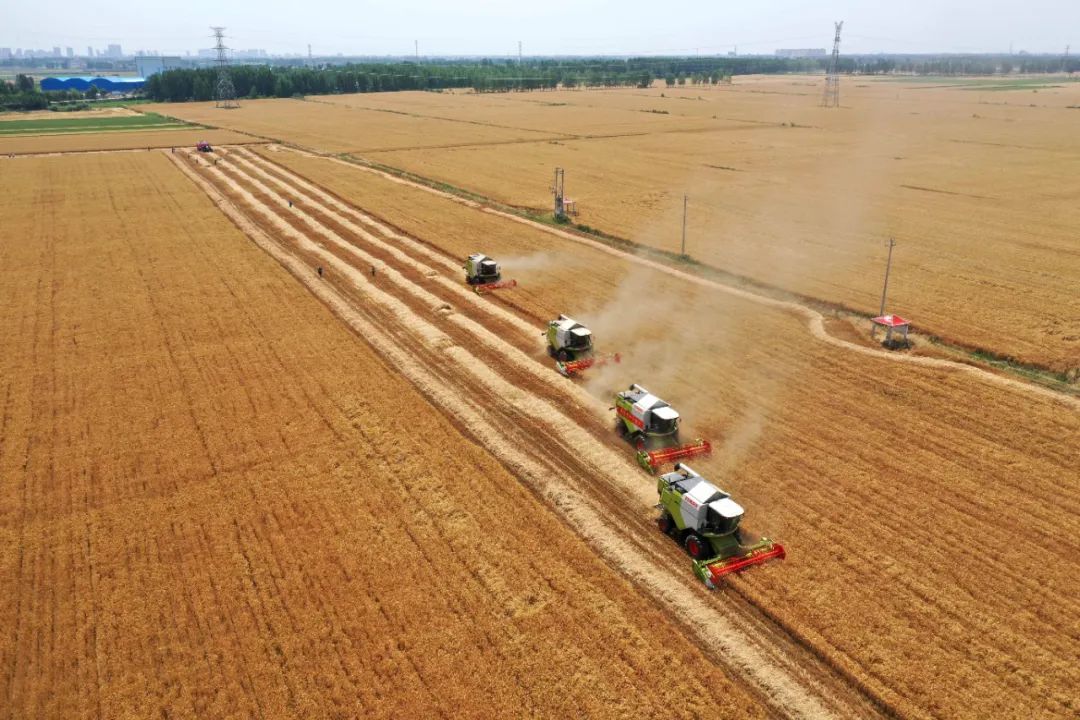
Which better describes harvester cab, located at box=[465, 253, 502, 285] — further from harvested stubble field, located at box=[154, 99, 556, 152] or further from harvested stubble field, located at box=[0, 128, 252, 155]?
harvested stubble field, located at box=[0, 128, 252, 155]

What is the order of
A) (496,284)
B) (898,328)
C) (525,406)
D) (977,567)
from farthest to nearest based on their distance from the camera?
(496,284), (898,328), (525,406), (977,567)

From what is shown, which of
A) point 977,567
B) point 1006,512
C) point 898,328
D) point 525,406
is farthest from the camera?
point 898,328

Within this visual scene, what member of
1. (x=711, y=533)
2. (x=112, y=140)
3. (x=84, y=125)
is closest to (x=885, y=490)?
(x=711, y=533)

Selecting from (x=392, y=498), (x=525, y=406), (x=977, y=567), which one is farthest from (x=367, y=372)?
(x=977, y=567)

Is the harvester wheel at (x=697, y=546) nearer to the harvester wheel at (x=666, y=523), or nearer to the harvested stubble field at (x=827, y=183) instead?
the harvester wheel at (x=666, y=523)

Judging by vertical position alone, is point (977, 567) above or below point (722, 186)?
below

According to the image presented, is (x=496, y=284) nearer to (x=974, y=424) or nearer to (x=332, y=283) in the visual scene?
(x=332, y=283)

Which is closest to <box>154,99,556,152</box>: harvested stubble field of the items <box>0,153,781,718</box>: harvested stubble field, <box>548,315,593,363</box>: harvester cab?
<box>0,153,781,718</box>: harvested stubble field
